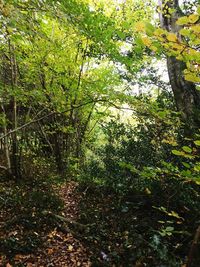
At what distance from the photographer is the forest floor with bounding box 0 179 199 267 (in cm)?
418

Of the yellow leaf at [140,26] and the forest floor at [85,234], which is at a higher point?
the yellow leaf at [140,26]

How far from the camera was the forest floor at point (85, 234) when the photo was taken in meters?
4.18

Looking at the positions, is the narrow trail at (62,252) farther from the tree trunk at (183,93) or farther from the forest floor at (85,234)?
the tree trunk at (183,93)

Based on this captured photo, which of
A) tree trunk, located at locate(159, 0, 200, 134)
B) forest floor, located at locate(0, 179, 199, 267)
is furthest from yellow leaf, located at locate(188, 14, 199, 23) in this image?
tree trunk, located at locate(159, 0, 200, 134)

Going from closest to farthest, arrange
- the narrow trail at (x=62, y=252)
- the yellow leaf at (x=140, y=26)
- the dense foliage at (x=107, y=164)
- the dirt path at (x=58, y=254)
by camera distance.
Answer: the yellow leaf at (x=140, y=26) < the dense foliage at (x=107, y=164) < the dirt path at (x=58, y=254) < the narrow trail at (x=62, y=252)

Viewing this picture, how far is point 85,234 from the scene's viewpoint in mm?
5105

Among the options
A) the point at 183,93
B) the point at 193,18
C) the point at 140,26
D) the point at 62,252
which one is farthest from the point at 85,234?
the point at 193,18

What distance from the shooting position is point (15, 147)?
24.8 ft

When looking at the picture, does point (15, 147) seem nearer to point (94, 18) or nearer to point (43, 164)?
point (43, 164)

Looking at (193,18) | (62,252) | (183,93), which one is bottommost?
(62,252)

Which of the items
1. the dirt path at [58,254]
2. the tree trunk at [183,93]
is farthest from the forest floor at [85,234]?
the tree trunk at [183,93]

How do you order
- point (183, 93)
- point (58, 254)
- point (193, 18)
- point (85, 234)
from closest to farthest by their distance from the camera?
point (193, 18)
point (58, 254)
point (85, 234)
point (183, 93)

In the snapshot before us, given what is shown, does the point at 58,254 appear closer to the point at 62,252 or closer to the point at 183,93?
the point at 62,252

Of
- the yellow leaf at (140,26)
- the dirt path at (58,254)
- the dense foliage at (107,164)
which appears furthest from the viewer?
the dirt path at (58,254)
